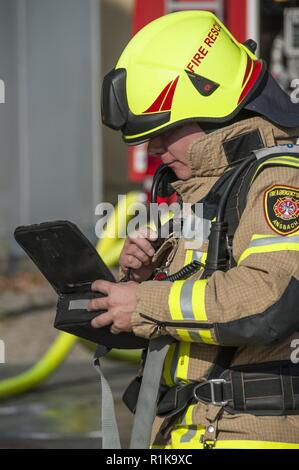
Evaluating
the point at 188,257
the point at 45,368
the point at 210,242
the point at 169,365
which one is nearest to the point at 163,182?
the point at 188,257

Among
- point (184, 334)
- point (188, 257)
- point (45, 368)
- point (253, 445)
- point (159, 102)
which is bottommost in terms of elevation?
point (45, 368)

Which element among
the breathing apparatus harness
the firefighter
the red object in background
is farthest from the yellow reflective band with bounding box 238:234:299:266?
the red object in background

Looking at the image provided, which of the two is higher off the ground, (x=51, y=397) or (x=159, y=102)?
(x=159, y=102)

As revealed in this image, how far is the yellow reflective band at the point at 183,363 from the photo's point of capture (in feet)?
8.95

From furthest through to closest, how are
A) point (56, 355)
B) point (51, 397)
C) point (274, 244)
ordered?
point (56, 355) → point (51, 397) → point (274, 244)

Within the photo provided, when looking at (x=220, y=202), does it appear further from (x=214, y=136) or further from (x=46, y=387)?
(x=46, y=387)

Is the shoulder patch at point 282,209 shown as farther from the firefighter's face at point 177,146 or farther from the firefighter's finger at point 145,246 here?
the firefighter's finger at point 145,246

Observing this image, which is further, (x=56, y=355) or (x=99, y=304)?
(x=56, y=355)

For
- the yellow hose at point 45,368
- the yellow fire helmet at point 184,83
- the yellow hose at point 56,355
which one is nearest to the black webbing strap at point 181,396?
the yellow fire helmet at point 184,83

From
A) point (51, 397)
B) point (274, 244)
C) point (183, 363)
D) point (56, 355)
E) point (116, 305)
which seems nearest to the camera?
point (274, 244)

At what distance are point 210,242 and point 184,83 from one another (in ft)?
1.30

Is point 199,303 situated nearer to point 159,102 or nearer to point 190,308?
point 190,308

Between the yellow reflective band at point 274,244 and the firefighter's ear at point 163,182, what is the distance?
0.52m

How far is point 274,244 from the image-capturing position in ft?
8.23
